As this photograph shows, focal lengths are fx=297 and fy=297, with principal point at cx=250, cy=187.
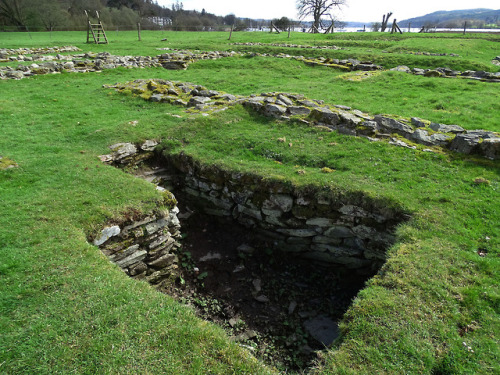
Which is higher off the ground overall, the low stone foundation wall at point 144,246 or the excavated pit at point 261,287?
the low stone foundation wall at point 144,246

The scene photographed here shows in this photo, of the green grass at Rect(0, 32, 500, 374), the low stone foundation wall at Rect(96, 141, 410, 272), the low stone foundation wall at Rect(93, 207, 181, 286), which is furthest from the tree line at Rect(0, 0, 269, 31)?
the low stone foundation wall at Rect(93, 207, 181, 286)

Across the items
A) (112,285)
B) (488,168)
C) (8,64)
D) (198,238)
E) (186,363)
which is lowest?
(198,238)

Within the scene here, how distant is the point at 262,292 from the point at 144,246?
311 cm

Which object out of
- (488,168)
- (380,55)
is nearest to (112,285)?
(488,168)

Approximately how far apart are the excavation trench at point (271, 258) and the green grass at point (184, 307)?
1.80 feet

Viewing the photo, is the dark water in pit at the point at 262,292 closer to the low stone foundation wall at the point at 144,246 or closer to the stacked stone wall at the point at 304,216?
the stacked stone wall at the point at 304,216

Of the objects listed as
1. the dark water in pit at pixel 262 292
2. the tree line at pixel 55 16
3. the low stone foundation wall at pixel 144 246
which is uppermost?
the tree line at pixel 55 16

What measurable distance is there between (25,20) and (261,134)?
5911 centimetres

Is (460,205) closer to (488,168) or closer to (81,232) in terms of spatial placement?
(488,168)

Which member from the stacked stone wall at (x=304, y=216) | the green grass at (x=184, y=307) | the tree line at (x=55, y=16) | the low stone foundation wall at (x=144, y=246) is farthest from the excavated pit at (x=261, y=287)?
the tree line at (x=55, y=16)

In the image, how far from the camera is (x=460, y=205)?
23.4 ft

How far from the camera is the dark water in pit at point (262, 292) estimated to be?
6.25 meters

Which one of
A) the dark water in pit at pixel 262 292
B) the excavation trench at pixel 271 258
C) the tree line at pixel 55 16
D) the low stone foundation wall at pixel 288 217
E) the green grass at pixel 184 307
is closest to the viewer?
the green grass at pixel 184 307

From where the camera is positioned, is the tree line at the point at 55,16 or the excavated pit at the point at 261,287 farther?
the tree line at the point at 55,16
